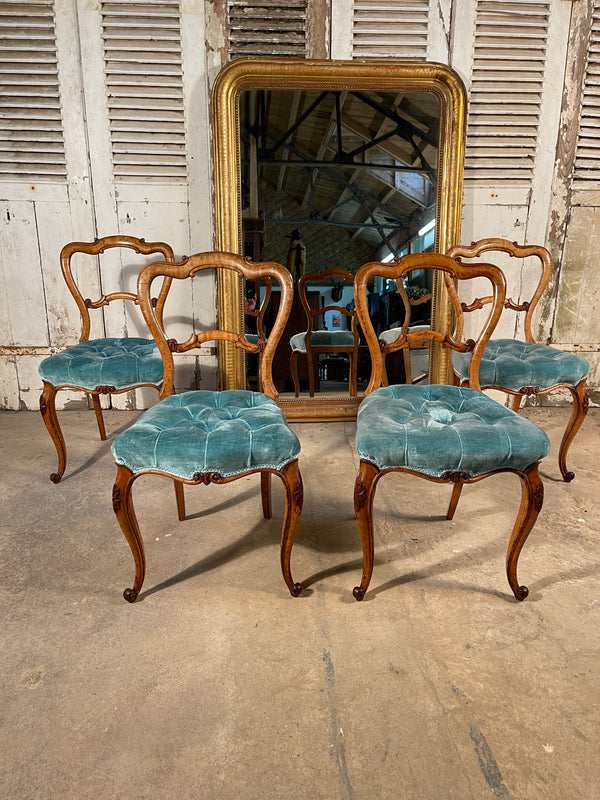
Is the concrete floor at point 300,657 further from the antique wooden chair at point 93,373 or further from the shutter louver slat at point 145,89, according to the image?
the shutter louver slat at point 145,89

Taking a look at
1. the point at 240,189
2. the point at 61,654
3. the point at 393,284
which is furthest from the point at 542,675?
the point at 240,189

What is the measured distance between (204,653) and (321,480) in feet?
3.71

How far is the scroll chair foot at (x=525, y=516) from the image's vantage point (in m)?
1.32

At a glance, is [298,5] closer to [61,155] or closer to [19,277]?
[61,155]

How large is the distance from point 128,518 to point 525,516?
1.10 meters

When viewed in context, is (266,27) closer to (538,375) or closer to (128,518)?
(538,375)

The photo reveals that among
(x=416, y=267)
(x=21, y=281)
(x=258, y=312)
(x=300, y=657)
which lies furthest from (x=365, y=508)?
(x=21, y=281)

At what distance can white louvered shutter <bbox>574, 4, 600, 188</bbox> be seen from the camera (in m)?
3.00

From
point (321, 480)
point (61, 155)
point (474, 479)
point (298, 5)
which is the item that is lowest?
point (321, 480)

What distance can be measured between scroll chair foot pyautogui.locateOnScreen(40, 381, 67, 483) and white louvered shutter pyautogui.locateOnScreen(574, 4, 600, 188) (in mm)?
3401

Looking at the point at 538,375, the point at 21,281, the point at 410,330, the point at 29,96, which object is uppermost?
the point at 29,96

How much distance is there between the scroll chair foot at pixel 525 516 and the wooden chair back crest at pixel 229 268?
32.7 inches

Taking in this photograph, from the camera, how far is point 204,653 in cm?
119

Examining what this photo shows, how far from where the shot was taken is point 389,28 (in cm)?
289
